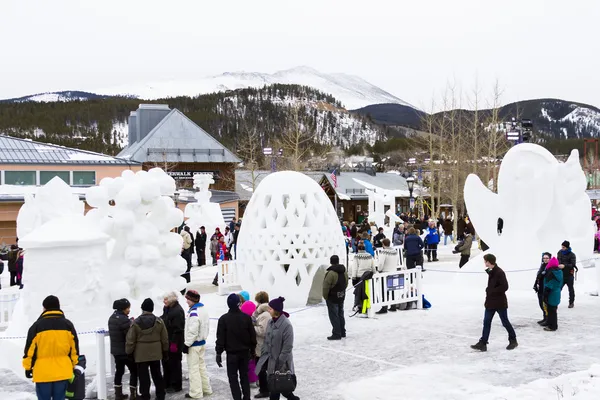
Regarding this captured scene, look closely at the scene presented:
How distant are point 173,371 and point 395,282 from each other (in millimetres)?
6051

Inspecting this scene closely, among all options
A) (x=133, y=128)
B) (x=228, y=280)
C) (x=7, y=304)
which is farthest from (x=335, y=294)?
(x=133, y=128)

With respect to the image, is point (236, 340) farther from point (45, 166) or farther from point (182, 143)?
point (182, 143)

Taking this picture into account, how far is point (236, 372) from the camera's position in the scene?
26.0 ft

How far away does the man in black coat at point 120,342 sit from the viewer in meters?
8.17

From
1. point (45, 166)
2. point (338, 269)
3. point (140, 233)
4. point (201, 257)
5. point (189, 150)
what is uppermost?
point (189, 150)

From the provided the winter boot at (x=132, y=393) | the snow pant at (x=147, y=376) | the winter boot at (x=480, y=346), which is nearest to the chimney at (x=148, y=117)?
the winter boot at (x=480, y=346)


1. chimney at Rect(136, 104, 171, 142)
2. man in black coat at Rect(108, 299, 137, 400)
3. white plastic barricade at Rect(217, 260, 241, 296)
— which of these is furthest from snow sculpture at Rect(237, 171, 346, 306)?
chimney at Rect(136, 104, 171, 142)

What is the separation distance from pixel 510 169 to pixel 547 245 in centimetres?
206

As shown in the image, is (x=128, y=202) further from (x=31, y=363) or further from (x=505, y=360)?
(x=505, y=360)

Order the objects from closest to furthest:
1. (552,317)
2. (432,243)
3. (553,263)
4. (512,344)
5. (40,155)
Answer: (512,344) → (553,263) → (552,317) → (432,243) → (40,155)

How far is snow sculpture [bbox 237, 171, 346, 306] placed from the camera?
14.1m

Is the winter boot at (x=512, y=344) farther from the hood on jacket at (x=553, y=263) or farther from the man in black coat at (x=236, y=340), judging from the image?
the man in black coat at (x=236, y=340)

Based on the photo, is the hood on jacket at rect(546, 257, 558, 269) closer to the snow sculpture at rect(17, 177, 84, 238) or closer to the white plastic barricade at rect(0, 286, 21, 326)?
the snow sculpture at rect(17, 177, 84, 238)

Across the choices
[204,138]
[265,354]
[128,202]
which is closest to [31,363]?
[265,354]
